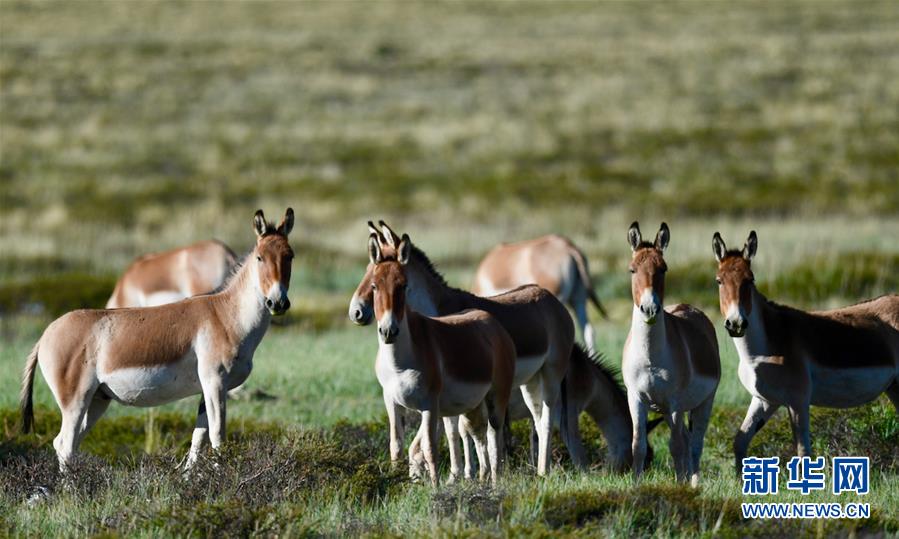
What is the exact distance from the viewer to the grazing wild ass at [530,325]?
12.2m

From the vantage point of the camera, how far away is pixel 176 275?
18625mm

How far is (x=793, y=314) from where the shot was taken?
11891mm

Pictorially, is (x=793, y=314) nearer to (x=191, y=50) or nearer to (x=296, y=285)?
(x=296, y=285)

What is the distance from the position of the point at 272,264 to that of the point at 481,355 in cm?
195

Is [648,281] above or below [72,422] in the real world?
above

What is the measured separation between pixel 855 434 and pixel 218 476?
246 inches

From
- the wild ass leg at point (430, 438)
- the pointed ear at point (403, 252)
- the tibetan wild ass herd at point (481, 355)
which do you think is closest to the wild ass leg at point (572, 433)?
the tibetan wild ass herd at point (481, 355)

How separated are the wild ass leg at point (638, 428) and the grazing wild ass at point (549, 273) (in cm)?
878

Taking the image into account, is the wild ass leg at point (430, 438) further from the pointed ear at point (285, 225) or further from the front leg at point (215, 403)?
the pointed ear at point (285, 225)

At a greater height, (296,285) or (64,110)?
(64,110)

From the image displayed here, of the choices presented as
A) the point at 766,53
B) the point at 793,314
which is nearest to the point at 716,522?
the point at 793,314

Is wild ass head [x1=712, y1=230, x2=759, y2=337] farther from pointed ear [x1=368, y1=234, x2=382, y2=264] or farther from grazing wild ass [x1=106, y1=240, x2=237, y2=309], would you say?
grazing wild ass [x1=106, y1=240, x2=237, y2=309]

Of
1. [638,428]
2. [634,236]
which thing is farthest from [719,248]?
[638,428]

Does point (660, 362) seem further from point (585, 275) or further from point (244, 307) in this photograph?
point (585, 275)
